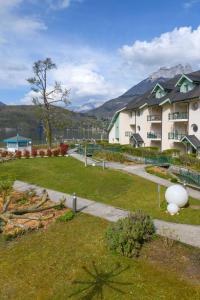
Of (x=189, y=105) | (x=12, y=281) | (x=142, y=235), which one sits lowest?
(x=12, y=281)

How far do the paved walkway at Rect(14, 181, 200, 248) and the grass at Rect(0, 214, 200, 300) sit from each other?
112 inches

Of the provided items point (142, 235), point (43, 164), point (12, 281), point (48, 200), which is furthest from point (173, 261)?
point (43, 164)

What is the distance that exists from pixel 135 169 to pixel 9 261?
21.5 m

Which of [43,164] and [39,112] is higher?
[39,112]

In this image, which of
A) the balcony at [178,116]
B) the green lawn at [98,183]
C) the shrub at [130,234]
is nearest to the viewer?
the shrub at [130,234]

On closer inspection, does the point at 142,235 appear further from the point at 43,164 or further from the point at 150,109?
the point at 150,109

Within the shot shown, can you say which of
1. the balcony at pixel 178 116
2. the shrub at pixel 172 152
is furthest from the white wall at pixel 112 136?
the shrub at pixel 172 152

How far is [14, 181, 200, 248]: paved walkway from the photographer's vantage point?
15.8 meters

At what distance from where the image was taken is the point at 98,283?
12078mm

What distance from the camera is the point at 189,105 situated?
40.7 metres

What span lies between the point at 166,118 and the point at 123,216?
29.9m

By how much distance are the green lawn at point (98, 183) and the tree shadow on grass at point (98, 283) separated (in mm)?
7030

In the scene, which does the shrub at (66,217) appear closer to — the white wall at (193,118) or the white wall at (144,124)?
the white wall at (193,118)

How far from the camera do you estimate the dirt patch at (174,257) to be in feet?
41.1
